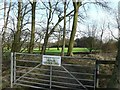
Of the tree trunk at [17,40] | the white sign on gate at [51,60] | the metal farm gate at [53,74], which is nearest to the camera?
the metal farm gate at [53,74]

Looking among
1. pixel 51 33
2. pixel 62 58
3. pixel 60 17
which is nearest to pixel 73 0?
pixel 60 17

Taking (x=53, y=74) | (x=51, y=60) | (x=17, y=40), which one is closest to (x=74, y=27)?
(x=17, y=40)

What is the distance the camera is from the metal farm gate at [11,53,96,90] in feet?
19.0

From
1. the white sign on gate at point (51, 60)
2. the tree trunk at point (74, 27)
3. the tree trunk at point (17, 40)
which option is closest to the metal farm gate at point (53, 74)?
the white sign on gate at point (51, 60)

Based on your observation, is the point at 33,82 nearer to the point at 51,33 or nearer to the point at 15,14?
the point at 51,33

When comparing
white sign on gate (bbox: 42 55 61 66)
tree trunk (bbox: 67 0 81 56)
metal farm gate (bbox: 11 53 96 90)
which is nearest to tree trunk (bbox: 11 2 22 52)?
metal farm gate (bbox: 11 53 96 90)

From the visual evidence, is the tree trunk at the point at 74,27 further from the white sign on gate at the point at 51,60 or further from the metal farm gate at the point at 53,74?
the white sign on gate at the point at 51,60

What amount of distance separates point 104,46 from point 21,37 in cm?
314

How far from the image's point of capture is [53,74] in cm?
636

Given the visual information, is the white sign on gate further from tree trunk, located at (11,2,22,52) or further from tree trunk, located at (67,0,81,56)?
tree trunk, located at (11,2,22,52)

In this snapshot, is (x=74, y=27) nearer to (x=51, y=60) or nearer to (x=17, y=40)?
(x=17, y=40)

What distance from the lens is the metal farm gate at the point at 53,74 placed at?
5.78 m

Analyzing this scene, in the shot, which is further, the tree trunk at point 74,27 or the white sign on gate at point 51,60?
the tree trunk at point 74,27

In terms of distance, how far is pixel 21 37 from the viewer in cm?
868
